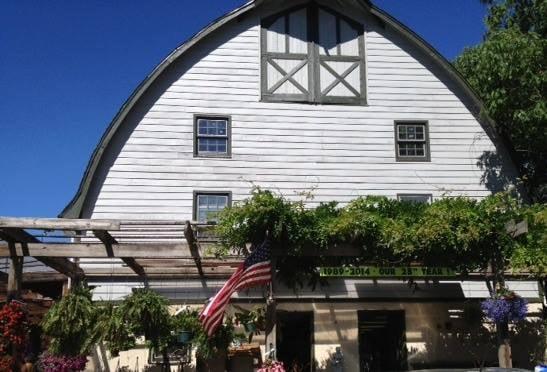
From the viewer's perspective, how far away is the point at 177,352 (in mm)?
14984

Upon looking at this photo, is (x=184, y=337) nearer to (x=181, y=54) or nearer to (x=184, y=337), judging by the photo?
(x=184, y=337)

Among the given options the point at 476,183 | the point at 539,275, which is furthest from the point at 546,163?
the point at 539,275

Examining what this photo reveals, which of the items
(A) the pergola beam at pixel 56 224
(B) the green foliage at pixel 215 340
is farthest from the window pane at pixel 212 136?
(A) the pergola beam at pixel 56 224

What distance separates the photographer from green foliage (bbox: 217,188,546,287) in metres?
12.0

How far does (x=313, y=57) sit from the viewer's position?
18.0 m

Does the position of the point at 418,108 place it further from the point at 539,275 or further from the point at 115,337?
the point at 115,337

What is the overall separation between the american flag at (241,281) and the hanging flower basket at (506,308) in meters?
4.23

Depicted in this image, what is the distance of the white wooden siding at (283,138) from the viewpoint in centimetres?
1694

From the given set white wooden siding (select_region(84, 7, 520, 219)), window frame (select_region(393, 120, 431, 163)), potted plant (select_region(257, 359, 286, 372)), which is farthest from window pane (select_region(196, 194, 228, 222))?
potted plant (select_region(257, 359, 286, 372))

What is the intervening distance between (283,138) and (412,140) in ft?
11.3

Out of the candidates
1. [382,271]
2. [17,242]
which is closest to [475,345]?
[382,271]

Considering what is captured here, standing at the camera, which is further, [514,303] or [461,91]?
[461,91]

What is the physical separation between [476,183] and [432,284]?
2.95 meters

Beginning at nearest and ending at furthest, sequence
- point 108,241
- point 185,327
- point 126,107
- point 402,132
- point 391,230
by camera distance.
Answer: point 391,230 < point 108,241 < point 185,327 < point 126,107 < point 402,132
